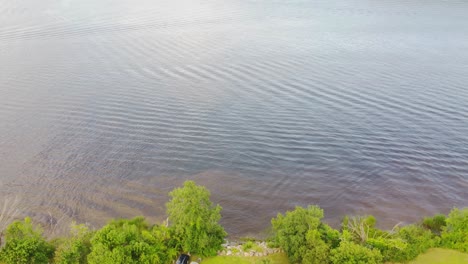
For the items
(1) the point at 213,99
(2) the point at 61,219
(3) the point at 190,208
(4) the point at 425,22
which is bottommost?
(2) the point at 61,219

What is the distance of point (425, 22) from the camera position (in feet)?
194

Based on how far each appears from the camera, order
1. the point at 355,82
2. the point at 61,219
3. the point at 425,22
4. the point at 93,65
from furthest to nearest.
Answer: the point at 425,22, the point at 93,65, the point at 355,82, the point at 61,219

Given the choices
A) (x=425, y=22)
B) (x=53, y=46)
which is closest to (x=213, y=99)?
(x=53, y=46)

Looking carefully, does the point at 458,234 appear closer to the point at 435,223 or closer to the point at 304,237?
the point at 435,223

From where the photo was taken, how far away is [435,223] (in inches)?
909

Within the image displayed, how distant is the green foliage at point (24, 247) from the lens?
17938 mm

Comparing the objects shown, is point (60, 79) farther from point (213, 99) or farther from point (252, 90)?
point (252, 90)

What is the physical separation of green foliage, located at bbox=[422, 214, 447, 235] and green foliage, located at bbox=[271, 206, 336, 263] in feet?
24.2

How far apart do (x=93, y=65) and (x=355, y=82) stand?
97.2ft

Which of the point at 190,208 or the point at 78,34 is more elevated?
the point at 78,34

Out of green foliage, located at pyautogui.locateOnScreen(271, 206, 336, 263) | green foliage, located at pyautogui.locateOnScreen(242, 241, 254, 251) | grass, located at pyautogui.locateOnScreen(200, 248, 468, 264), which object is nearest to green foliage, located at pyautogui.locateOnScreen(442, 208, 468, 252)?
grass, located at pyautogui.locateOnScreen(200, 248, 468, 264)

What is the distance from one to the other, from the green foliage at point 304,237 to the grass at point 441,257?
4893 millimetres

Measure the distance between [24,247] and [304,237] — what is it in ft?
45.4

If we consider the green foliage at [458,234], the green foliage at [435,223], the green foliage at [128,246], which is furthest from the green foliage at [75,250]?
the green foliage at [435,223]
